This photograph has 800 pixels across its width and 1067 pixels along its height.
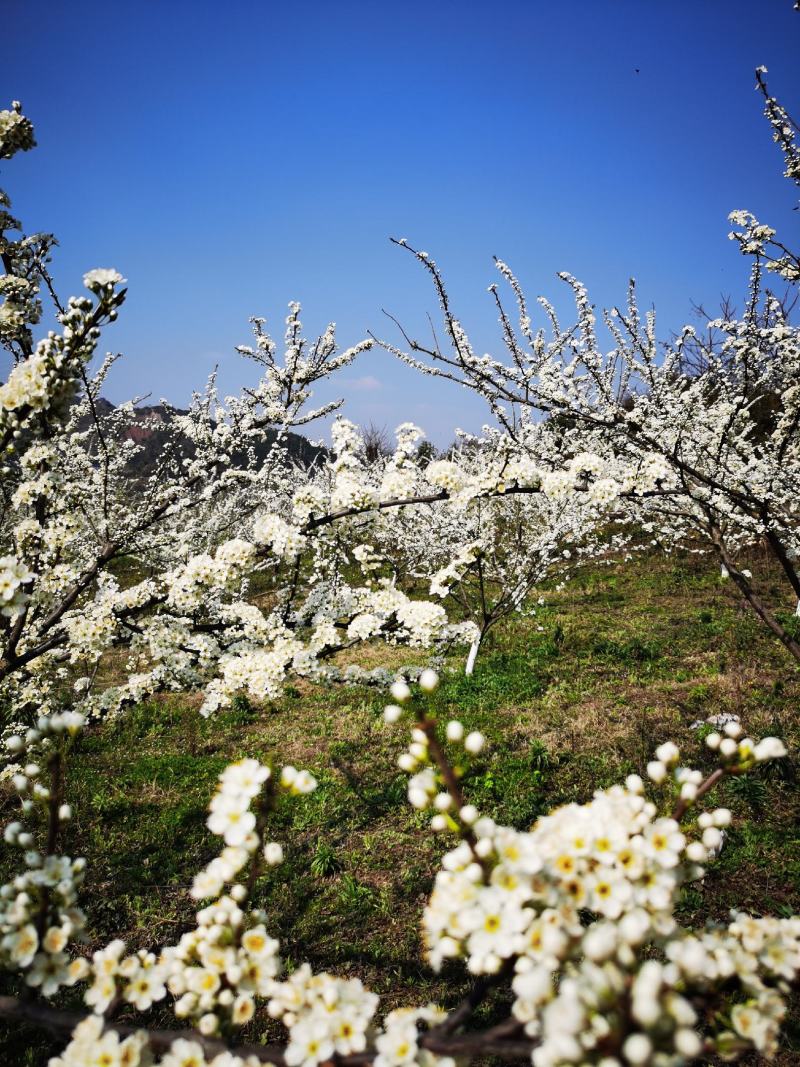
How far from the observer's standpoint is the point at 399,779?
20.0ft

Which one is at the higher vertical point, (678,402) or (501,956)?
(678,402)

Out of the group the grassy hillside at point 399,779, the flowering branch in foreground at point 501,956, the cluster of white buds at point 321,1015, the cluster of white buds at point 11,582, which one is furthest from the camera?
the grassy hillside at point 399,779

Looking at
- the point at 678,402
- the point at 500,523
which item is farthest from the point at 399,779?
the point at 500,523

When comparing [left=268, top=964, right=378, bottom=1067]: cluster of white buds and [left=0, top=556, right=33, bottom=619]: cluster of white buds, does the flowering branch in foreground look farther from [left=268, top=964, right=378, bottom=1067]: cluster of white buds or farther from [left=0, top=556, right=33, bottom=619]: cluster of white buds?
[left=0, top=556, right=33, bottom=619]: cluster of white buds

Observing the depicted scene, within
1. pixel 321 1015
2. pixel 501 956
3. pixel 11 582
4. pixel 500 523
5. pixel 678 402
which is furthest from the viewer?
pixel 500 523

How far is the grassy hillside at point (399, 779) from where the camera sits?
4203 millimetres

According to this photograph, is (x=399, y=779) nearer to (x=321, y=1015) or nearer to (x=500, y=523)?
(x=321, y=1015)

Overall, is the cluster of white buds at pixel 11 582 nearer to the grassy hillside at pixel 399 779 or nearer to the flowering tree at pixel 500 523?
the flowering tree at pixel 500 523

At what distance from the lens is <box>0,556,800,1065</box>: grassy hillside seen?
4203mm

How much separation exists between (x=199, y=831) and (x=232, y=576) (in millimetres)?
3528

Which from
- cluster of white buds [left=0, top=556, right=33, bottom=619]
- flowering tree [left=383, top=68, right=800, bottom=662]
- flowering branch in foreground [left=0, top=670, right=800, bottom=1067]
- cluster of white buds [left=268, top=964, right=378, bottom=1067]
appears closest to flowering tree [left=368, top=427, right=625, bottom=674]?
flowering tree [left=383, top=68, right=800, bottom=662]

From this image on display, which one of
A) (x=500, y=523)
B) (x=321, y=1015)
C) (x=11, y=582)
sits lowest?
(x=321, y=1015)

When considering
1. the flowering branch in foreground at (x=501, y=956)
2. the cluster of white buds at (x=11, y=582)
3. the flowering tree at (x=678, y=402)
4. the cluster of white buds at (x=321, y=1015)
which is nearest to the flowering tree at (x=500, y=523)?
the flowering tree at (x=678, y=402)

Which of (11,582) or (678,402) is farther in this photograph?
(678,402)
